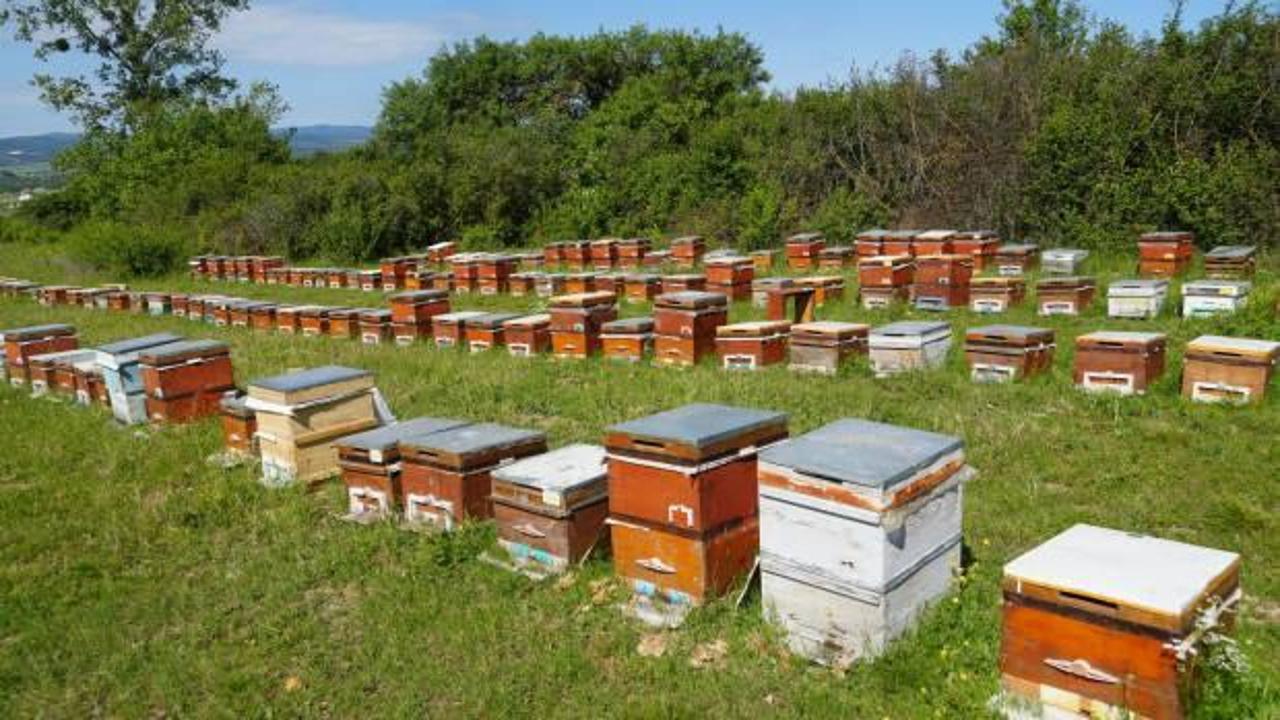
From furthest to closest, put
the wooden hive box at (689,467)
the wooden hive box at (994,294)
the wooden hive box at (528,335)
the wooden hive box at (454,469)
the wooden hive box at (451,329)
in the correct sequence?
the wooden hive box at (451,329) < the wooden hive box at (994,294) < the wooden hive box at (528,335) < the wooden hive box at (454,469) < the wooden hive box at (689,467)

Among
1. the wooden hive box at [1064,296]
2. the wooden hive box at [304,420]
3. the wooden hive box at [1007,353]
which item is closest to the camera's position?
the wooden hive box at [304,420]

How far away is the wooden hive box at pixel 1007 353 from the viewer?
8258 millimetres

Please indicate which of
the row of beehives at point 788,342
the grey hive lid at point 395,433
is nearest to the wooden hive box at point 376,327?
the row of beehives at point 788,342

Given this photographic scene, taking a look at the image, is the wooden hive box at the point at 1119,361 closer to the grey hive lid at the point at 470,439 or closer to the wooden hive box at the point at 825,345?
the wooden hive box at the point at 825,345

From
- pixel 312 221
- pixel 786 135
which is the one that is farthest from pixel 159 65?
pixel 786 135

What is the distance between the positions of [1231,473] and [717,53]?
117 feet

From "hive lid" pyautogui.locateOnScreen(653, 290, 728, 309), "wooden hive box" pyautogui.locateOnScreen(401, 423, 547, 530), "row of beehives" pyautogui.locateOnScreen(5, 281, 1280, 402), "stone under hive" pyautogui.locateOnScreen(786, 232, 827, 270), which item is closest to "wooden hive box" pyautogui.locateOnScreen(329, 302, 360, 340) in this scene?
"row of beehives" pyautogui.locateOnScreen(5, 281, 1280, 402)

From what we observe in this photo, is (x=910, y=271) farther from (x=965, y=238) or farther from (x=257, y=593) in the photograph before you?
(x=257, y=593)

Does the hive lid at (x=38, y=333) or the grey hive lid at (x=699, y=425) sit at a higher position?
the grey hive lid at (x=699, y=425)

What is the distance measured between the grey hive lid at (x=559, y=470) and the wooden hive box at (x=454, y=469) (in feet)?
A: 0.62

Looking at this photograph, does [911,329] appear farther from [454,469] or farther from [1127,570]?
[1127,570]

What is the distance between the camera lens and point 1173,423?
7.00 metres

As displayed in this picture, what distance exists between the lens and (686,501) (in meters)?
4.46

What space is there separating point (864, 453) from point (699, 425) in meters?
0.88
